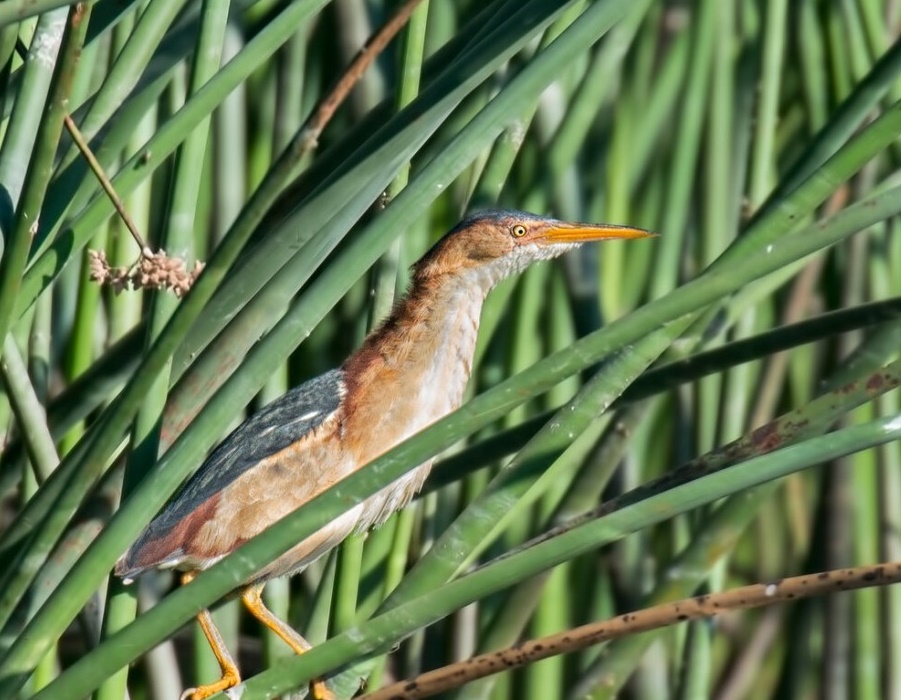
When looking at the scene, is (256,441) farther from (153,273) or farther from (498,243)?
(153,273)

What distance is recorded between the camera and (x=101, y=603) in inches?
69.6

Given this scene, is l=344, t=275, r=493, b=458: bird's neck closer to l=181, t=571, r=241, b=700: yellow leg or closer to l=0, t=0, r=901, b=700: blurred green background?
l=0, t=0, r=901, b=700: blurred green background

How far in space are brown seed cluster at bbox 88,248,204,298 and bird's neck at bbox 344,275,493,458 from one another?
2.16 feet

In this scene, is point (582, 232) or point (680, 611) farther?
point (582, 232)

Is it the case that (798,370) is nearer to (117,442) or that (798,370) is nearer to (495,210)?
(495,210)

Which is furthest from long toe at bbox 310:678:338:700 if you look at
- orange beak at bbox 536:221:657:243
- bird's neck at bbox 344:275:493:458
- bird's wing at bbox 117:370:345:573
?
orange beak at bbox 536:221:657:243

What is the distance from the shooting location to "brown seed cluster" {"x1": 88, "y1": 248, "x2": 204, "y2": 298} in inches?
51.9

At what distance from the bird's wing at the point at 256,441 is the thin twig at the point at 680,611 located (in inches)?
35.0

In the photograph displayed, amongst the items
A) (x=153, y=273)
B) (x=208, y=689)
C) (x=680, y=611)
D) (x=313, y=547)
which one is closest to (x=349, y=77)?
(x=153, y=273)

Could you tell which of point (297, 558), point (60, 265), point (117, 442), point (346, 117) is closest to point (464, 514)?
point (117, 442)

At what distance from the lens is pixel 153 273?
1.32 meters

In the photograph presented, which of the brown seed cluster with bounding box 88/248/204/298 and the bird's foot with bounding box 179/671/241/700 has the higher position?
the brown seed cluster with bounding box 88/248/204/298

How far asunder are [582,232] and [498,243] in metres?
0.14

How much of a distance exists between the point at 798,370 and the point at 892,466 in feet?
0.93
